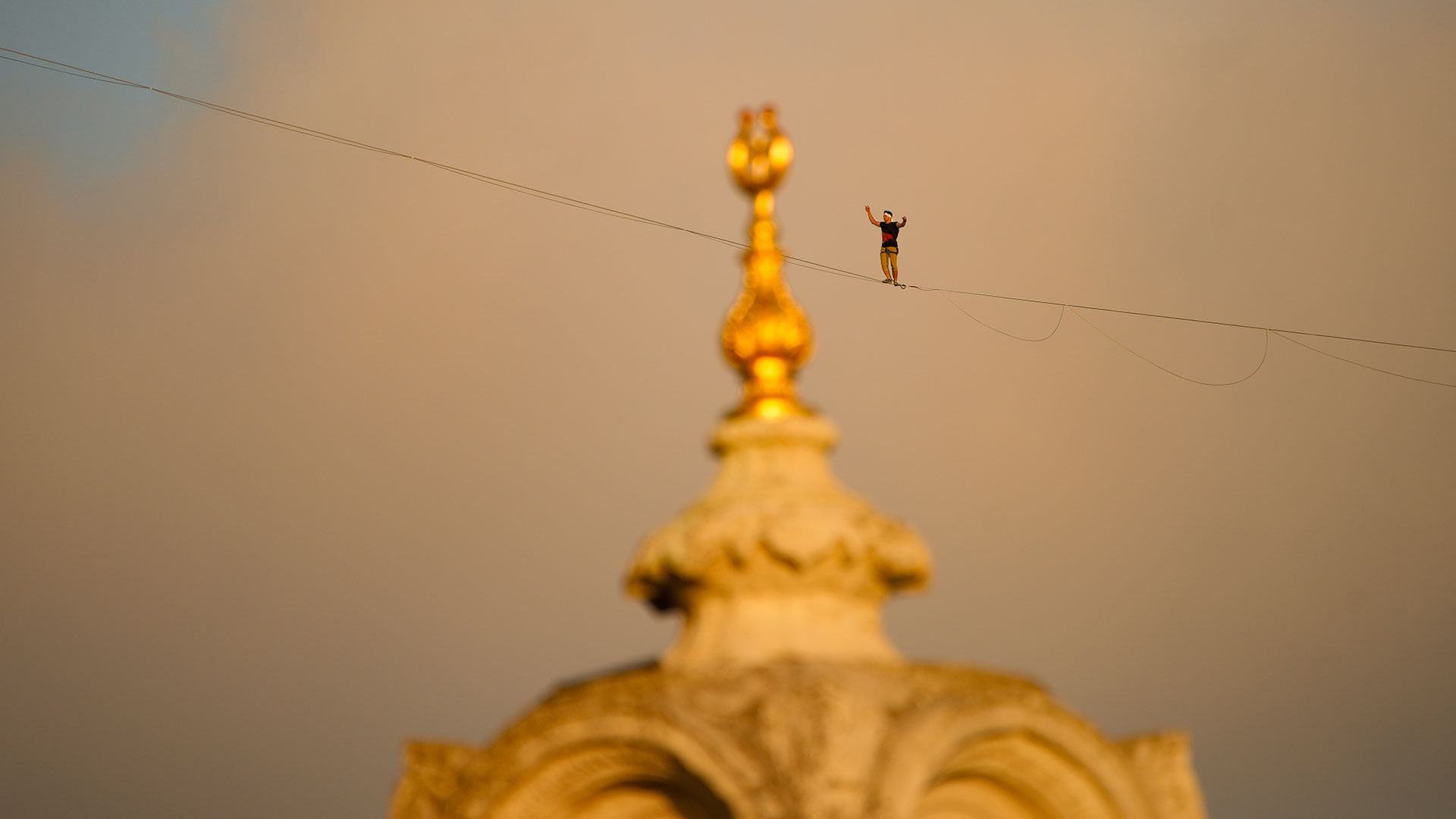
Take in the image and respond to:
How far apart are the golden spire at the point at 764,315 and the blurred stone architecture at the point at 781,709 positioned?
0.05ft

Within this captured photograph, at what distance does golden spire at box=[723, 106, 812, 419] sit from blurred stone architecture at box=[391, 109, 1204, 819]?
0.01 meters

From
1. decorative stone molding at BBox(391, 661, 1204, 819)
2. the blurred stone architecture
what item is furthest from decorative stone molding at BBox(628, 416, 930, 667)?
decorative stone molding at BBox(391, 661, 1204, 819)

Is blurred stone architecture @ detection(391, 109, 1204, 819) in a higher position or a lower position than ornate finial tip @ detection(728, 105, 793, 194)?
lower

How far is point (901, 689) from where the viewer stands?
12734mm

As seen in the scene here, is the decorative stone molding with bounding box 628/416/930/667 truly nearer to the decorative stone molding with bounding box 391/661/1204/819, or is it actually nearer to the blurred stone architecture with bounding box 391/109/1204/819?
the blurred stone architecture with bounding box 391/109/1204/819

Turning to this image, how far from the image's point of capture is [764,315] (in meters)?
14.9

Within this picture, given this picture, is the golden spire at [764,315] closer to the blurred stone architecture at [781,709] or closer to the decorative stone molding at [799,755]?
the blurred stone architecture at [781,709]

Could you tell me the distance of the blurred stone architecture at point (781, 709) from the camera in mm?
12242

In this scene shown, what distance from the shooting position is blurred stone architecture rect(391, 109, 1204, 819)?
12242 mm

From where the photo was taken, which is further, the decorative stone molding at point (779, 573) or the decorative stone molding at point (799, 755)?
the decorative stone molding at point (779, 573)

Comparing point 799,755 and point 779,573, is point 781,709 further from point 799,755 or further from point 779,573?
point 779,573

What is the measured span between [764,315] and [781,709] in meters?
3.42

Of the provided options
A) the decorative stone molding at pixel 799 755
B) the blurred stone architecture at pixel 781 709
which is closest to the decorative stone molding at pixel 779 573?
the blurred stone architecture at pixel 781 709

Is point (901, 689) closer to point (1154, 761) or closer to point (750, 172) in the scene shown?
point (1154, 761)
